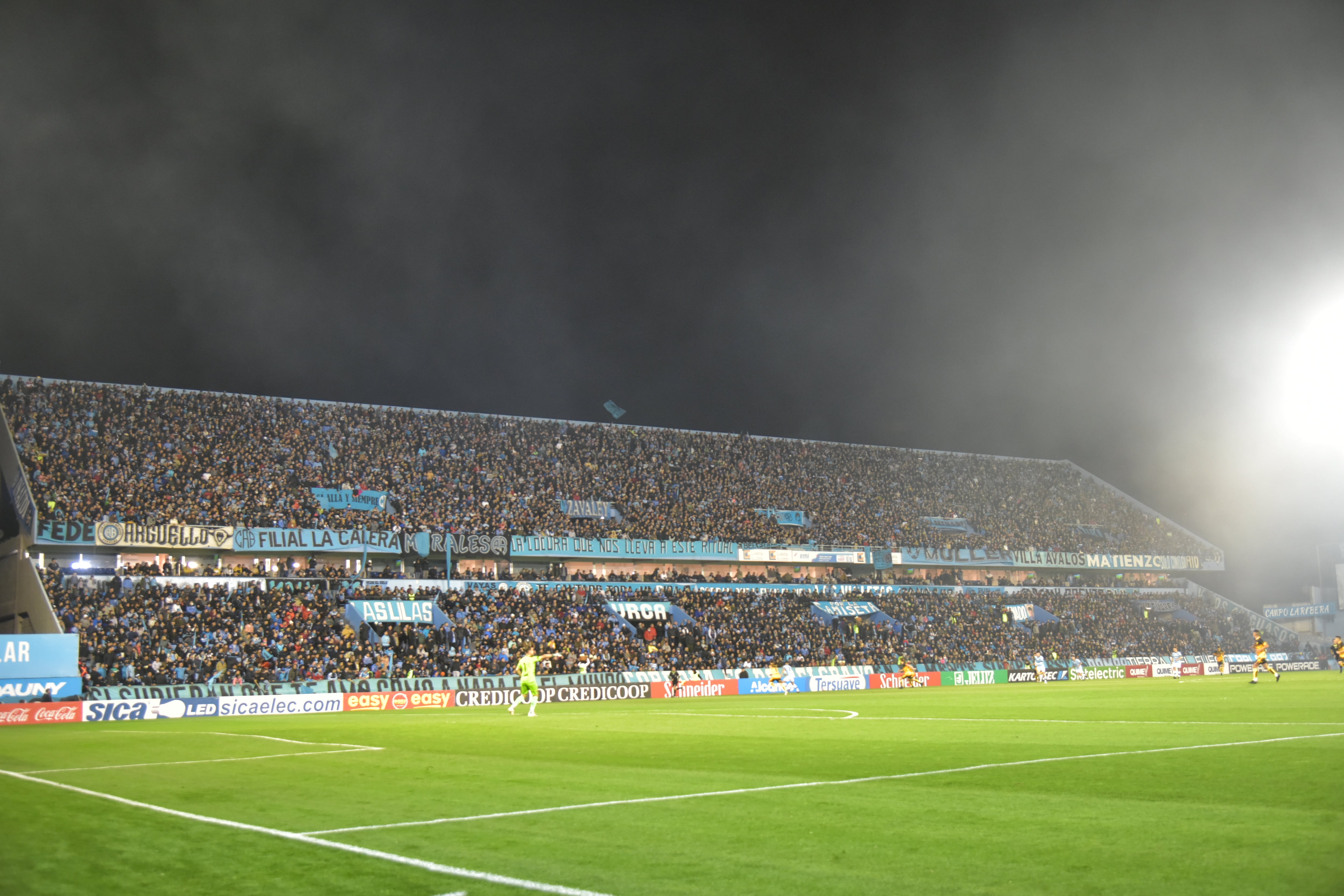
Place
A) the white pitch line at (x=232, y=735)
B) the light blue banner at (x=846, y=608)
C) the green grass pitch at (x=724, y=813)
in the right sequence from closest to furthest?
the green grass pitch at (x=724, y=813) < the white pitch line at (x=232, y=735) < the light blue banner at (x=846, y=608)

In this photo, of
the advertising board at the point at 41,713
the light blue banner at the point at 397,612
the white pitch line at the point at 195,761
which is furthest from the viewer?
the light blue banner at the point at 397,612

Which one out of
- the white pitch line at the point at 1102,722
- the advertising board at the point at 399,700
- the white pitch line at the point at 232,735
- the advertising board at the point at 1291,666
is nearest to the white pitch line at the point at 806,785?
the white pitch line at the point at 1102,722

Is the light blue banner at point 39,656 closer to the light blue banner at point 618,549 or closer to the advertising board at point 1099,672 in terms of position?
the light blue banner at point 618,549

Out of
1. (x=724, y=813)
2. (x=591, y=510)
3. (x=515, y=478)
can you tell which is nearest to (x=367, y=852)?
(x=724, y=813)

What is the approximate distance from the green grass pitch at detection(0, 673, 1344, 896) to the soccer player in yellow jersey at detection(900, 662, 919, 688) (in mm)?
30375

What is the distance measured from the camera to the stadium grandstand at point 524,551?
42812mm

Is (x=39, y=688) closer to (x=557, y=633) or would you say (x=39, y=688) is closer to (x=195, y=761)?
(x=557, y=633)

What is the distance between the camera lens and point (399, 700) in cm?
4019

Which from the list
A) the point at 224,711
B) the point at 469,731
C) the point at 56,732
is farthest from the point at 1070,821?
the point at 224,711

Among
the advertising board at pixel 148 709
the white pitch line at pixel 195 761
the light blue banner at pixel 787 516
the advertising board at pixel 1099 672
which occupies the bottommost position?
the advertising board at pixel 1099 672

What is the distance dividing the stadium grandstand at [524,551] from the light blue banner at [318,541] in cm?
12

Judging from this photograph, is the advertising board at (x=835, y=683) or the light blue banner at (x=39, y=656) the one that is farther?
the advertising board at (x=835, y=683)

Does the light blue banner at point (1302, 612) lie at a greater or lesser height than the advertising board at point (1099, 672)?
greater

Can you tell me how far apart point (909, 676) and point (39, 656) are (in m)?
37.3
